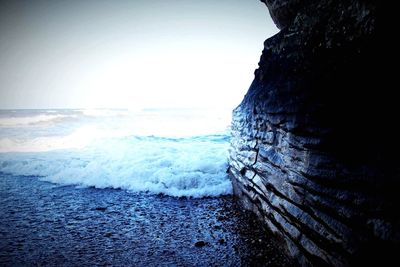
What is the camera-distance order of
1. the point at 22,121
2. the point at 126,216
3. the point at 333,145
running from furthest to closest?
the point at 22,121 → the point at 126,216 → the point at 333,145

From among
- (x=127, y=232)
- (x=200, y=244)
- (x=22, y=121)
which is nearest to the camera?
(x=200, y=244)

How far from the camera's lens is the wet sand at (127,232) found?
3641 millimetres

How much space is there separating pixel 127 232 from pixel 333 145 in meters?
4.29

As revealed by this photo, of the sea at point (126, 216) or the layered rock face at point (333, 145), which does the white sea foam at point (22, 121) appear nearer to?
the sea at point (126, 216)

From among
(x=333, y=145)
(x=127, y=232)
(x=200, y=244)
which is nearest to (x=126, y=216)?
(x=127, y=232)

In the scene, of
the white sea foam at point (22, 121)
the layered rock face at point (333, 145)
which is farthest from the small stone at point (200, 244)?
the white sea foam at point (22, 121)

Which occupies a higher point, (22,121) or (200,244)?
(22,121)

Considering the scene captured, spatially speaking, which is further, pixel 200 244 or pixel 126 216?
pixel 126 216

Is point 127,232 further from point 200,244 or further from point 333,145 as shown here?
point 333,145

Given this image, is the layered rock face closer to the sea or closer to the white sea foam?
the sea

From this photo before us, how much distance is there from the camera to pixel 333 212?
99.0 inches

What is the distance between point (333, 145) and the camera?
2.71 meters

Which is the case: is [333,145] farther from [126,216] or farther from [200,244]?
[126,216]

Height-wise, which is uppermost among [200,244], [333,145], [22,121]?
[333,145]
